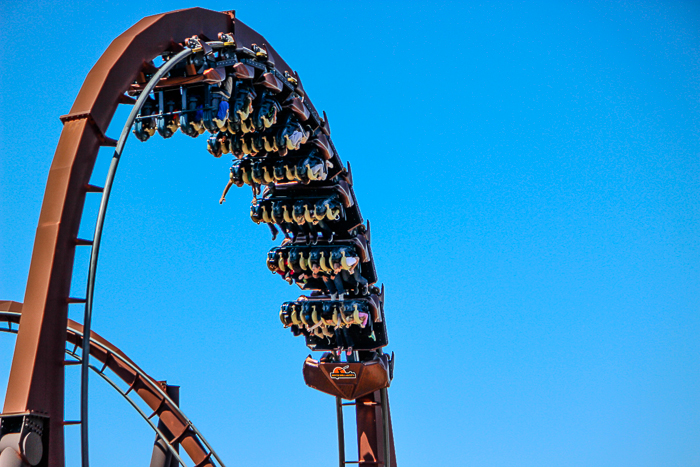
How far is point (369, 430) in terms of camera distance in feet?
61.8

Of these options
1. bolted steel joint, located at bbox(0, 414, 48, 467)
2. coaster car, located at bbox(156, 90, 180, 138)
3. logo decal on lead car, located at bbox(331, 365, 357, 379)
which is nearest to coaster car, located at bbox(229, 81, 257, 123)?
coaster car, located at bbox(156, 90, 180, 138)

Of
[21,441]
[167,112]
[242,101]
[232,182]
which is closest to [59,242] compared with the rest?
[21,441]

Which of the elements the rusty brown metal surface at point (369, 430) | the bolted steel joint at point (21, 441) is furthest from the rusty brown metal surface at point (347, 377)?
the bolted steel joint at point (21, 441)

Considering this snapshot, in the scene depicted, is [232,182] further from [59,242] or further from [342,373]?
[59,242]

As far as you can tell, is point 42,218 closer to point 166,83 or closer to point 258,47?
point 166,83

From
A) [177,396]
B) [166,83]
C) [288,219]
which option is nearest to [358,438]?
A: [177,396]

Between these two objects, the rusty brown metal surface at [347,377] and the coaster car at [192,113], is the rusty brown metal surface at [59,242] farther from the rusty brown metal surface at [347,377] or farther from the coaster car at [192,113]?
the rusty brown metal surface at [347,377]

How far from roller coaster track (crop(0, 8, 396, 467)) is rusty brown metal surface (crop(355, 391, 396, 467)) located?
0.10 feet

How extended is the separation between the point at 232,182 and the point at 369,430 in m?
7.64

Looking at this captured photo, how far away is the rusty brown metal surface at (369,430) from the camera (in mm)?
18750

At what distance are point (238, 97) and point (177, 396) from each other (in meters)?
10.6

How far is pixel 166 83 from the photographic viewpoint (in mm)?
10742

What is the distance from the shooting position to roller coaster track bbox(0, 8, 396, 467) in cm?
786

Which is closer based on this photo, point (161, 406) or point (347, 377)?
point (347, 377)
